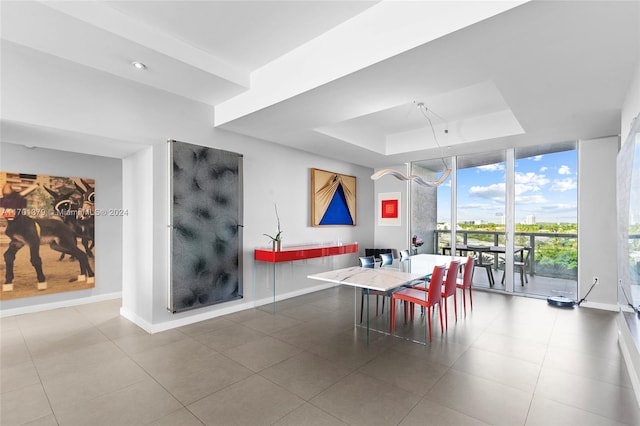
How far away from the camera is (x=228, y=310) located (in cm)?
447

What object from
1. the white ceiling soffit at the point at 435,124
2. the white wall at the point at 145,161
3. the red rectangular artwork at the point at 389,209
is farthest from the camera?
the red rectangular artwork at the point at 389,209

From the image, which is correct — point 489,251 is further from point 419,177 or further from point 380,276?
point 380,276

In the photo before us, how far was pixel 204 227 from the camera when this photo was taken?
4133mm

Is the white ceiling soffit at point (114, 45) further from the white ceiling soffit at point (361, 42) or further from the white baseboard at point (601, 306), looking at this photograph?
the white baseboard at point (601, 306)

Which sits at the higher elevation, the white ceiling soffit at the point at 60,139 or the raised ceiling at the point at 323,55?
the raised ceiling at the point at 323,55

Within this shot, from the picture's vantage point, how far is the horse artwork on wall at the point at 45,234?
431cm

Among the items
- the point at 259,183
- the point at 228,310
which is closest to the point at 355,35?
the point at 259,183

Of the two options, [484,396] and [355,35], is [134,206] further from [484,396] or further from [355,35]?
[484,396]

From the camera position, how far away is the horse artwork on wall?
4.31 meters

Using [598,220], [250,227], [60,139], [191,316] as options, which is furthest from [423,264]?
[60,139]

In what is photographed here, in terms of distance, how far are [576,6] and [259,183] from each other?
4.10m

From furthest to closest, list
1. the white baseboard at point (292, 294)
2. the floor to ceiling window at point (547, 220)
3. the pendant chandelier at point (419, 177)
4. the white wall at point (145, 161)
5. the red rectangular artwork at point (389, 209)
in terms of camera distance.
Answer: the red rectangular artwork at point (389, 209), the floor to ceiling window at point (547, 220), the white baseboard at point (292, 294), the pendant chandelier at point (419, 177), the white wall at point (145, 161)

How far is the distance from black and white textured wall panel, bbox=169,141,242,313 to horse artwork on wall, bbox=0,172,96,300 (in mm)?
2309

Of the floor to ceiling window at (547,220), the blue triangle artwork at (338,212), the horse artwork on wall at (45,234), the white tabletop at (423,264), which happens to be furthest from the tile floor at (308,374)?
the blue triangle artwork at (338,212)
